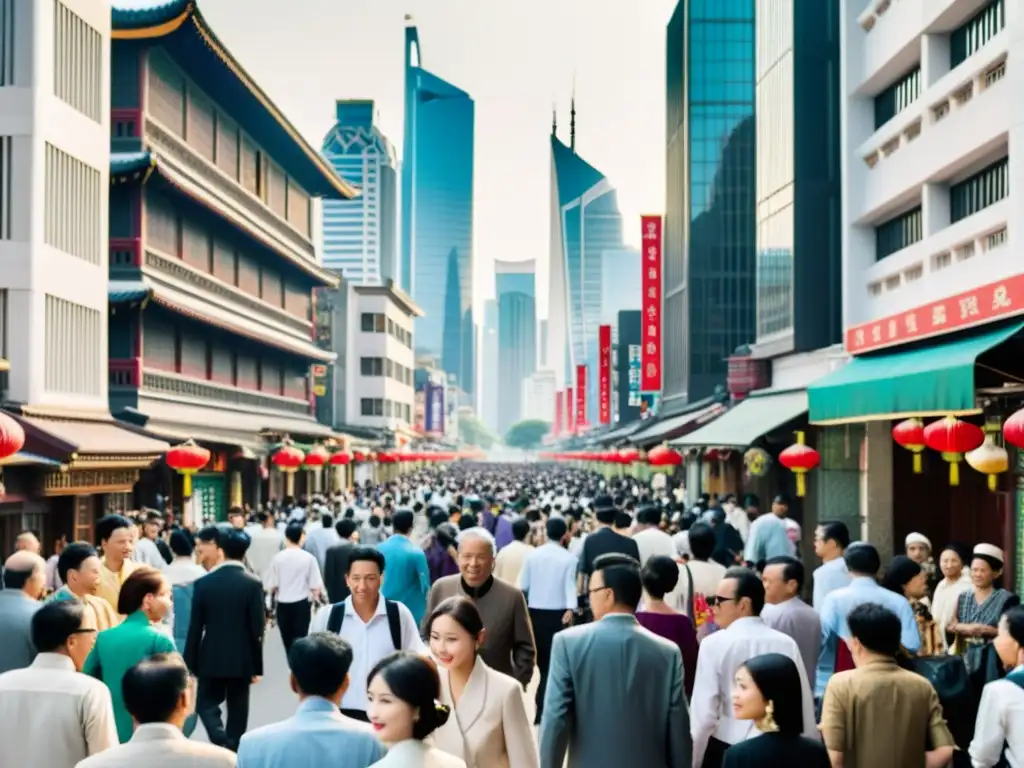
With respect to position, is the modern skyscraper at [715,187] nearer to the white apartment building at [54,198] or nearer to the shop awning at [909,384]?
the white apartment building at [54,198]

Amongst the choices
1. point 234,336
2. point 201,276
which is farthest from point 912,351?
point 234,336

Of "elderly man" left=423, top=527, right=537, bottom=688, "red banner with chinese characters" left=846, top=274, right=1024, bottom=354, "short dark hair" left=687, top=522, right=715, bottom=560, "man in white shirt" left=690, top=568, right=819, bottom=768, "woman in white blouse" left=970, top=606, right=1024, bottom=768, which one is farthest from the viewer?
"red banner with chinese characters" left=846, top=274, right=1024, bottom=354

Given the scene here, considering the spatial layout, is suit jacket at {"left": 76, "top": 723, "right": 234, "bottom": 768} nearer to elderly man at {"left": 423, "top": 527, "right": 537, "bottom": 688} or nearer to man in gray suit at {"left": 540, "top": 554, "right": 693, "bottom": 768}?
man in gray suit at {"left": 540, "top": 554, "right": 693, "bottom": 768}

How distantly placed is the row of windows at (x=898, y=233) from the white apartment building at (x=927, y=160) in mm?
35

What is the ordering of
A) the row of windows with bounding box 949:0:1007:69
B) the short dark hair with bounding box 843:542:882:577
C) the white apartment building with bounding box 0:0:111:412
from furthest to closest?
the white apartment building with bounding box 0:0:111:412 → the row of windows with bounding box 949:0:1007:69 → the short dark hair with bounding box 843:542:882:577

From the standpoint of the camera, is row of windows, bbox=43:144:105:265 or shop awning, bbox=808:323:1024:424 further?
row of windows, bbox=43:144:105:265

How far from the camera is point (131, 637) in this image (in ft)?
22.0

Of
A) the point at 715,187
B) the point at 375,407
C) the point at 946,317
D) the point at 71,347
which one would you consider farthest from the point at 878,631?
the point at 375,407

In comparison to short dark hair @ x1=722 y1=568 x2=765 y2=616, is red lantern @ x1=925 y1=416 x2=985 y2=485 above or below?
above

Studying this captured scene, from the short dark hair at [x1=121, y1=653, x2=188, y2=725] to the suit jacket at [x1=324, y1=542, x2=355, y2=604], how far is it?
852 centimetres

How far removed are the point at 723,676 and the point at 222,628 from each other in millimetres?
4116

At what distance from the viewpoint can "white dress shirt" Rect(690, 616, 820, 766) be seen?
20.1 feet

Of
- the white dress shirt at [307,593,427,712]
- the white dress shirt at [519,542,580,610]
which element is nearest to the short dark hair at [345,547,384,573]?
the white dress shirt at [307,593,427,712]

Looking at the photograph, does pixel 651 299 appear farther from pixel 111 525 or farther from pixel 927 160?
pixel 111 525
